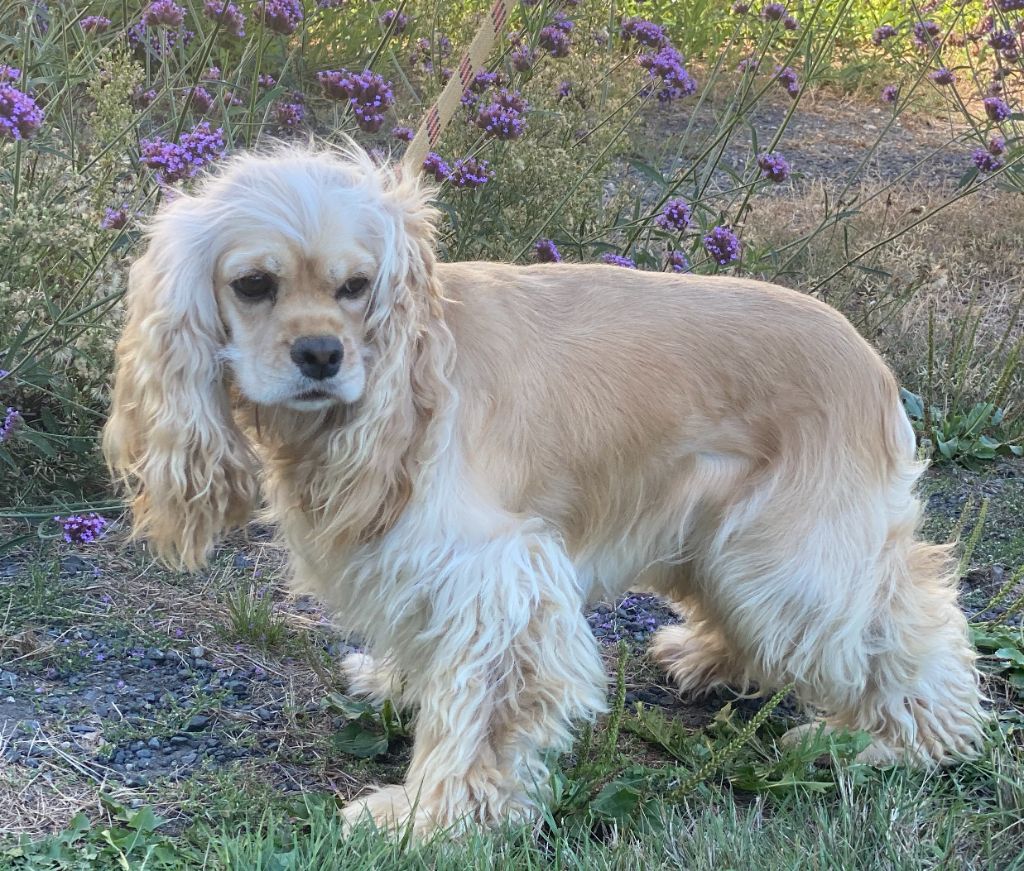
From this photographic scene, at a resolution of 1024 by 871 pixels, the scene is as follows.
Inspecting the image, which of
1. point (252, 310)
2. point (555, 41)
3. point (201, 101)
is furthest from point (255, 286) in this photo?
point (555, 41)

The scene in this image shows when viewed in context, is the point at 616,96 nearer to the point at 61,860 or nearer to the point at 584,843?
the point at 584,843

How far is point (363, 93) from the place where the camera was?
338 cm

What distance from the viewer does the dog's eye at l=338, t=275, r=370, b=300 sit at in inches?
85.7

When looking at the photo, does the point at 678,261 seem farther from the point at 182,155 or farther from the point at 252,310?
the point at 252,310

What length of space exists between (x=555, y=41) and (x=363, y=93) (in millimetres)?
772

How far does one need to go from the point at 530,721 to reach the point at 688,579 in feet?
2.14

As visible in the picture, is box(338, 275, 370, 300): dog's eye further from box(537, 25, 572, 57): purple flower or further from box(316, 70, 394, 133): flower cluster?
box(537, 25, 572, 57): purple flower

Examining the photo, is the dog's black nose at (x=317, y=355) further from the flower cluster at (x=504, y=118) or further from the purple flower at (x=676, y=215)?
the purple flower at (x=676, y=215)

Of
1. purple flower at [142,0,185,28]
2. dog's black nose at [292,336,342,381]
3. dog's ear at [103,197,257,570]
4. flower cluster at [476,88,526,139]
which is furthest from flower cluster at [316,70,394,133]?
dog's black nose at [292,336,342,381]

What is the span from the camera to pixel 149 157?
111 inches

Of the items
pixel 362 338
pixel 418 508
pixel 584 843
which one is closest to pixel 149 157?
pixel 362 338

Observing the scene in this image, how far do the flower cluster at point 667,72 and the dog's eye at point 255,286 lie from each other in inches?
80.0

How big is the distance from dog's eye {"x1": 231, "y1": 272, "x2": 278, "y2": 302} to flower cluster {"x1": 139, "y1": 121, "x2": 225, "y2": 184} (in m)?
0.76

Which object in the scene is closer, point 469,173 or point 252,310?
point 252,310
